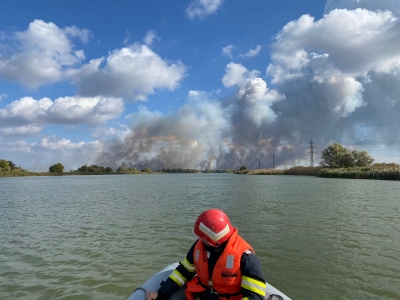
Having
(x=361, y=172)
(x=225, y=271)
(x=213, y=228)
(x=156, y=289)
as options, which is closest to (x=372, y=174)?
(x=361, y=172)

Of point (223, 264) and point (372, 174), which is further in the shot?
point (372, 174)

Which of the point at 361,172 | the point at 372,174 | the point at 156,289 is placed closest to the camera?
the point at 156,289

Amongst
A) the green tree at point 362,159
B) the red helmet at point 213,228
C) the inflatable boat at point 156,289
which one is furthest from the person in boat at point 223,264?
the green tree at point 362,159

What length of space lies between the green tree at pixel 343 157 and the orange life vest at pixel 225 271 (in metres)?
92.9

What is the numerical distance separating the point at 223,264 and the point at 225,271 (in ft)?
0.31

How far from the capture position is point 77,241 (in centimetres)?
1217

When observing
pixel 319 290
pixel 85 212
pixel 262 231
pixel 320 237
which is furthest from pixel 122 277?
pixel 85 212

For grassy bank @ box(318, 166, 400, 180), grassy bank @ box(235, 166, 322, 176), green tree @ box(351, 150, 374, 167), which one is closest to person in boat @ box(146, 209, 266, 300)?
grassy bank @ box(318, 166, 400, 180)

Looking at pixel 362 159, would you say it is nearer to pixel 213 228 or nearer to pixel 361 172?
pixel 361 172

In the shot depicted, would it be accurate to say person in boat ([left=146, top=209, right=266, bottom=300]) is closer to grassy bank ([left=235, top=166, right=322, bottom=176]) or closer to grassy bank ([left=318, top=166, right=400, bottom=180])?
grassy bank ([left=318, top=166, right=400, bottom=180])

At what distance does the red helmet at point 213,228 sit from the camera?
3879 mm

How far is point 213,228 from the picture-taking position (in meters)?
3.87

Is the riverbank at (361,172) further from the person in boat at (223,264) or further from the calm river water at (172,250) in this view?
the person in boat at (223,264)

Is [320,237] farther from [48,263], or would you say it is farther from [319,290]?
[48,263]
